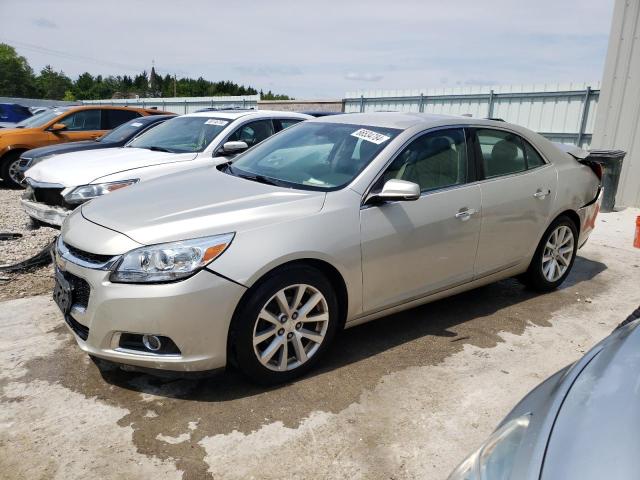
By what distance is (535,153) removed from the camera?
455cm

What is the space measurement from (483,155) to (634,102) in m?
6.66

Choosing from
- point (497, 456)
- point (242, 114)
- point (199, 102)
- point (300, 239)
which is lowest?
point (497, 456)

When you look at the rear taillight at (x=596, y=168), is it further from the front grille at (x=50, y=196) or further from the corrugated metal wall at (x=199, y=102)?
the corrugated metal wall at (x=199, y=102)

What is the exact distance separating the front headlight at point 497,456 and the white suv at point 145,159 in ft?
12.7

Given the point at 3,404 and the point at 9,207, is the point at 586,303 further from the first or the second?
the point at 9,207

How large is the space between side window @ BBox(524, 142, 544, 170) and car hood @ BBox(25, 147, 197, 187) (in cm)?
365

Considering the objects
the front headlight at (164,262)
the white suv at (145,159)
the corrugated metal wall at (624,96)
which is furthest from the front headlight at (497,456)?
the corrugated metal wall at (624,96)

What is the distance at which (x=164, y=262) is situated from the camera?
2.76 metres

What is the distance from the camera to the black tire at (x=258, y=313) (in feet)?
9.45

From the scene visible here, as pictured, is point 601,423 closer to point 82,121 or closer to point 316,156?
point 316,156

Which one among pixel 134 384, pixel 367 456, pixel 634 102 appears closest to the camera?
pixel 367 456

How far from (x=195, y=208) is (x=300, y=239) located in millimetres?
642

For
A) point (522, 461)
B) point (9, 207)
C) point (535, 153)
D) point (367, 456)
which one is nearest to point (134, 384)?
point (367, 456)

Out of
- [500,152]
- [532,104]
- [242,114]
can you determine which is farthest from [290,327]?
[532,104]
